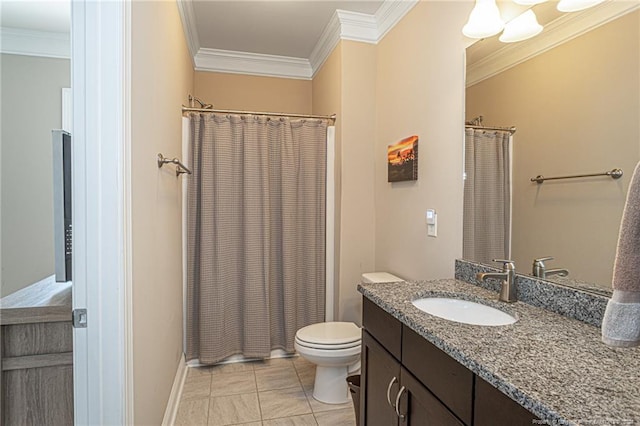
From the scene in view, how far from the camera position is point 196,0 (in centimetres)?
233

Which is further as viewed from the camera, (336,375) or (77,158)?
(336,375)

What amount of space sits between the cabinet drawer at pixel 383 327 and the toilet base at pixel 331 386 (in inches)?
31.8

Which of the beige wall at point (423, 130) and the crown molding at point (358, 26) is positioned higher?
the crown molding at point (358, 26)

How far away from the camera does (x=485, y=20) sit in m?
1.48

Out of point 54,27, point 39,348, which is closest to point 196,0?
point 54,27

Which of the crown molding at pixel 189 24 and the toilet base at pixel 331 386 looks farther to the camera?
the crown molding at pixel 189 24

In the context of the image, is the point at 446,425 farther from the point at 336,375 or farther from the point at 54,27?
the point at 54,27

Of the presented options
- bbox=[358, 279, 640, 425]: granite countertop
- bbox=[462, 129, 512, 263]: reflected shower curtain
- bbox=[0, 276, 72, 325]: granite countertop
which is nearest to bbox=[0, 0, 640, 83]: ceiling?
bbox=[462, 129, 512, 263]: reflected shower curtain

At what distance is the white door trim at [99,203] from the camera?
1.02m

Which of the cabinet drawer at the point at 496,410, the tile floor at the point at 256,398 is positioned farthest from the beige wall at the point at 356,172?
the cabinet drawer at the point at 496,410

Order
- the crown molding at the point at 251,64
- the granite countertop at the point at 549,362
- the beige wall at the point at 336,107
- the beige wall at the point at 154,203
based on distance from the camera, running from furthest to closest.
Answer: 1. the crown molding at the point at 251,64
2. the beige wall at the point at 336,107
3. the beige wall at the point at 154,203
4. the granite countertop at the point at 549,362

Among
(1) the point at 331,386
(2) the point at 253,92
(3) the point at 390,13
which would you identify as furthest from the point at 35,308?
(2) the point at 253,92

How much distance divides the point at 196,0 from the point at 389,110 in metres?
1.49

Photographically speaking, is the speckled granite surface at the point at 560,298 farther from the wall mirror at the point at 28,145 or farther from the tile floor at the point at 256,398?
the wall mirror at the point at 28,145
